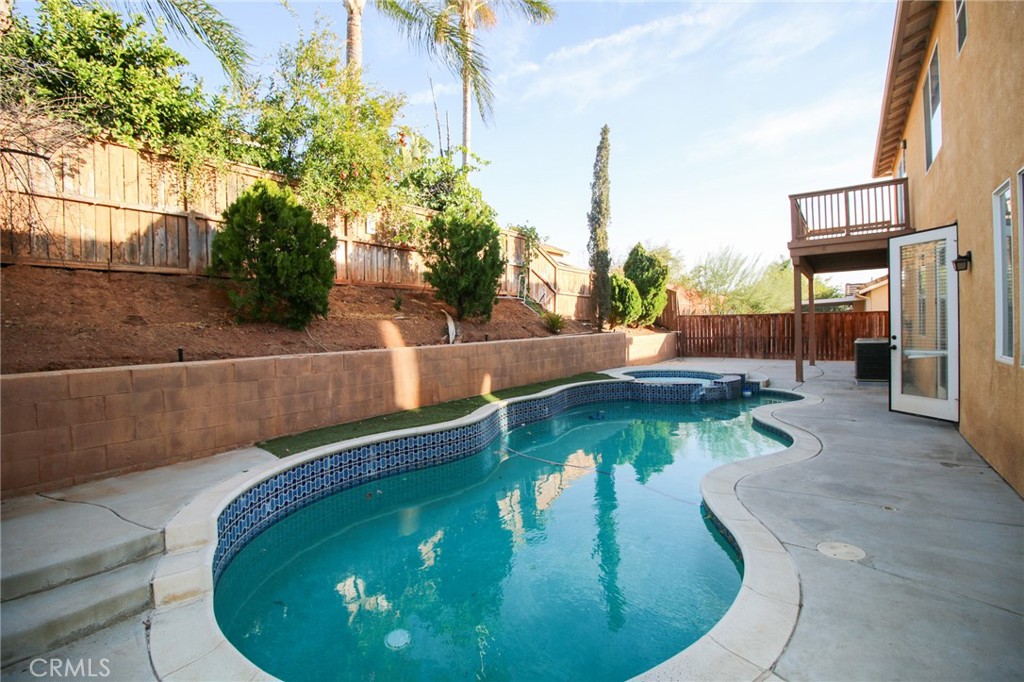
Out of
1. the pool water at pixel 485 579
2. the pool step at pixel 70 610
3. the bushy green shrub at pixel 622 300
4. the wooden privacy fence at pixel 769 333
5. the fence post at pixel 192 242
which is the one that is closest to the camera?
the pool step at pixel 70 610

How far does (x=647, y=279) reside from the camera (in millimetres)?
16172

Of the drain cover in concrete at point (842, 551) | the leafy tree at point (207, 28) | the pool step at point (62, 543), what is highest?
the leafy tree at point (207, 28)

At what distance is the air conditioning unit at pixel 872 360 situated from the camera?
972cm

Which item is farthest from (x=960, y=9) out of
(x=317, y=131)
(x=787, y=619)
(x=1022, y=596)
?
(x=317, y=131)

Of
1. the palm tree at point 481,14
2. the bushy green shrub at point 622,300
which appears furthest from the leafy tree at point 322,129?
the bushy green shrub at point 622,300

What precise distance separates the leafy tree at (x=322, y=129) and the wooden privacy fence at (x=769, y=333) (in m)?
12.7

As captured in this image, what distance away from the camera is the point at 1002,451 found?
13.1 ft

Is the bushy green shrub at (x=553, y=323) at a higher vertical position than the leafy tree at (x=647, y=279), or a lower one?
lower

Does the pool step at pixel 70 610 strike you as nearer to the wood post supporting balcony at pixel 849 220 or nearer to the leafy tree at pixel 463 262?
the leafy tree at pixel 463 262

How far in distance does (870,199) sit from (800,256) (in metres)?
1.47

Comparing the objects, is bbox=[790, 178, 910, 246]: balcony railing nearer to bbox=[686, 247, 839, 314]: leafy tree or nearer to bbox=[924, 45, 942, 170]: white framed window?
bbox=[924, 45, 942, 170]: white framed window

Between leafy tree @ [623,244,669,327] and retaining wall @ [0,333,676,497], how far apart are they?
31.7ft

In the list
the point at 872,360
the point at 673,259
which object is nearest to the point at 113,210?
the point at 872,360

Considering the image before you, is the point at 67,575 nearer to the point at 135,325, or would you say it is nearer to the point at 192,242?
the point at 135,325
